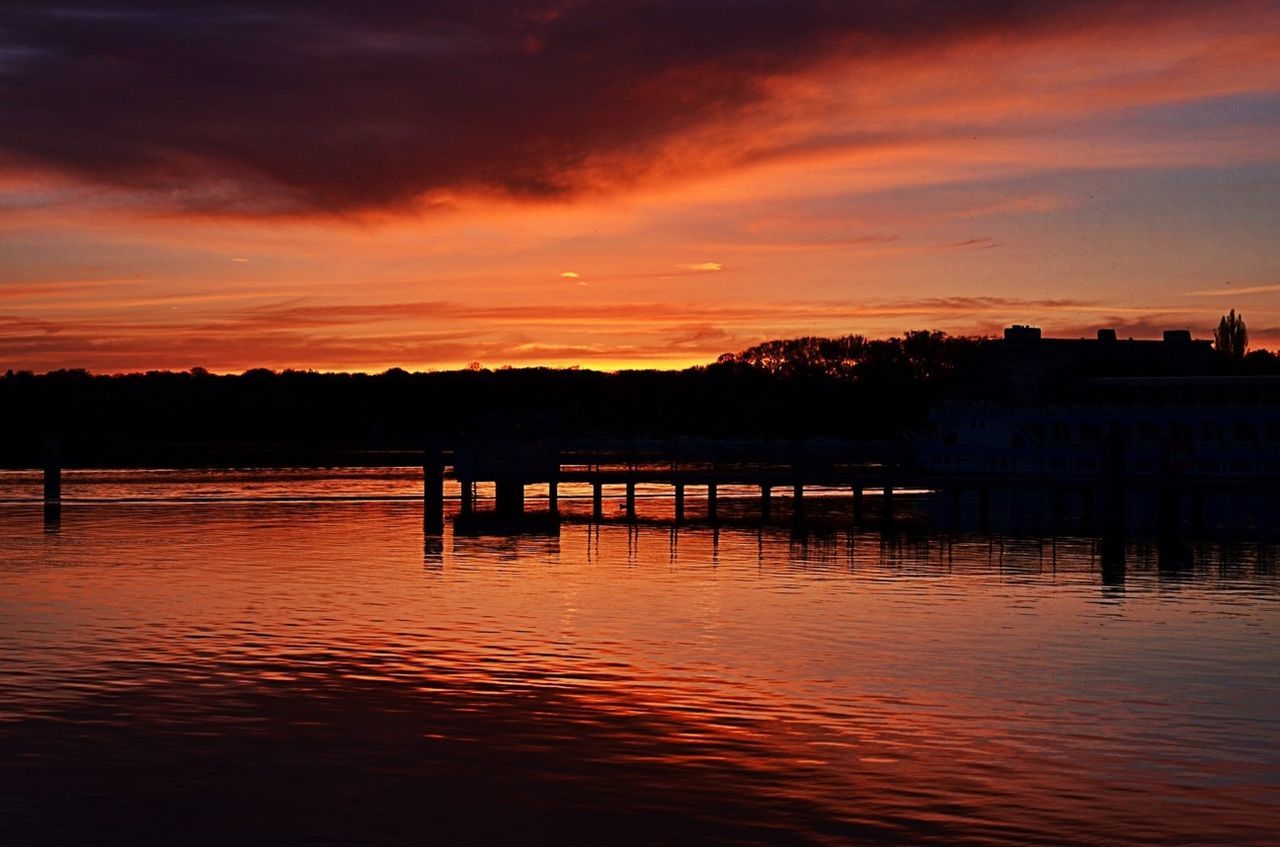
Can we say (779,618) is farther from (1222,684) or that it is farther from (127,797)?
(127,797)

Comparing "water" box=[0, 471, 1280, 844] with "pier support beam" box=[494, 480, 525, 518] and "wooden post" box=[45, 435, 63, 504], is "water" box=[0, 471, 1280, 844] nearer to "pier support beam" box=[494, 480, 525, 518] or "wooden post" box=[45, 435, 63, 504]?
"pier support beam" box=[494, 480, 525, 518]

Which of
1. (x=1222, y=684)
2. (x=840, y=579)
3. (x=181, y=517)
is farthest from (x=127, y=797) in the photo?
(x=181, y=517)

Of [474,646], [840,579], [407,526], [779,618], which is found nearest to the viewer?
[474,646]

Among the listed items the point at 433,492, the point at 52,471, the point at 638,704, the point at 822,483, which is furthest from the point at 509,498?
the point at 638,704

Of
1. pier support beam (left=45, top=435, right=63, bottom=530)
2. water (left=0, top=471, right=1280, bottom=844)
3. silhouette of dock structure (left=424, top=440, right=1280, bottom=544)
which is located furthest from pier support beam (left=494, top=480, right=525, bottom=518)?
water (left=0, top=471, right=1280, bottom=844)

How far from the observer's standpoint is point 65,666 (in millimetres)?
30203

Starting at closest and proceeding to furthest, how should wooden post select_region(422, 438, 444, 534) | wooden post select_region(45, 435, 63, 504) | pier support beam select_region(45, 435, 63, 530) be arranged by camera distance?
1. wooden post select_region(422, 438, 444, 534)
2. pier support beam select_region(45, 435, 63, 530)
3. wooden post select_region(45, 435, 63, 504)

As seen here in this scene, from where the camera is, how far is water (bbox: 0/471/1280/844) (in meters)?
18.9

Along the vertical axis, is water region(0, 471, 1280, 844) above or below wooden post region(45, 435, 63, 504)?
below

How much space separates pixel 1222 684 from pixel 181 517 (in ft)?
208

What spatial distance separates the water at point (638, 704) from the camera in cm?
1894

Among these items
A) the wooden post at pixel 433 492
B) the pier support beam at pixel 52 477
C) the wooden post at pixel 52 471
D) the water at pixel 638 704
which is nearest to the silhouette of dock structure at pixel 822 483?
the wooden post at pixel 433 492

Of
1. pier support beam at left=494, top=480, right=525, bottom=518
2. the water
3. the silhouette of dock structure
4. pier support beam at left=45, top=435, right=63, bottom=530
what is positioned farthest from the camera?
Result: pier support beam at left=45, top=435, right=63, bottom=530

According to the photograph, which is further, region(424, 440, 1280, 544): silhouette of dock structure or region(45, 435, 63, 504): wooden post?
region(45, 435, 63, 504): wooden post
